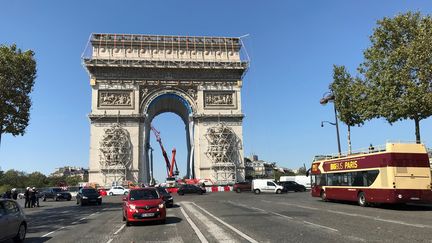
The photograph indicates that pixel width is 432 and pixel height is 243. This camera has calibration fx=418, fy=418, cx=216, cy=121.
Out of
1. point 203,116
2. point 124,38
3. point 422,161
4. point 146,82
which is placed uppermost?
point 124,38

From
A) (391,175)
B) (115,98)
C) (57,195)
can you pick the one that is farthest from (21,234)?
(115,98)

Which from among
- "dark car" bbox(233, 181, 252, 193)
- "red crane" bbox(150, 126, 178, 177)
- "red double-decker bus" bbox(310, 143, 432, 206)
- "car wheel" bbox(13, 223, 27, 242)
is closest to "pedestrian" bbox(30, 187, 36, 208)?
Answer: "car wheel" bbox(13, 223, 27, 242)

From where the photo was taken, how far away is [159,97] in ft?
224

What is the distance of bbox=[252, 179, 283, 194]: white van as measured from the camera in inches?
2132

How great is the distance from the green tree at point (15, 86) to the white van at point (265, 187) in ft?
102

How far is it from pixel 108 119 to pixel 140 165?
8.75m

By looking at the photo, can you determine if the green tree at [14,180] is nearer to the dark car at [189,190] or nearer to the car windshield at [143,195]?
the dark car at [189,190]

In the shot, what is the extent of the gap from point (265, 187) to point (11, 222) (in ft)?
145

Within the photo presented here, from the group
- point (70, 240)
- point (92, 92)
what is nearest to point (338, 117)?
point (70, 240)

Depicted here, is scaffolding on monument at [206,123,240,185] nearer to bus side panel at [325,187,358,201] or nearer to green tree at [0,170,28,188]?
bus side panel at [325,187,358,201]

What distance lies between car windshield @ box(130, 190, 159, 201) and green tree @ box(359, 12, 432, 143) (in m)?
18.6

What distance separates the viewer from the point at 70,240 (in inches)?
524

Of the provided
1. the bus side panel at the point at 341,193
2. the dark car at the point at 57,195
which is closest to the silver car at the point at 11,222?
the bus side panel at the point at 341,193

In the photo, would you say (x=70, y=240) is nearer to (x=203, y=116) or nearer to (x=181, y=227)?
(x=181, y=227)
